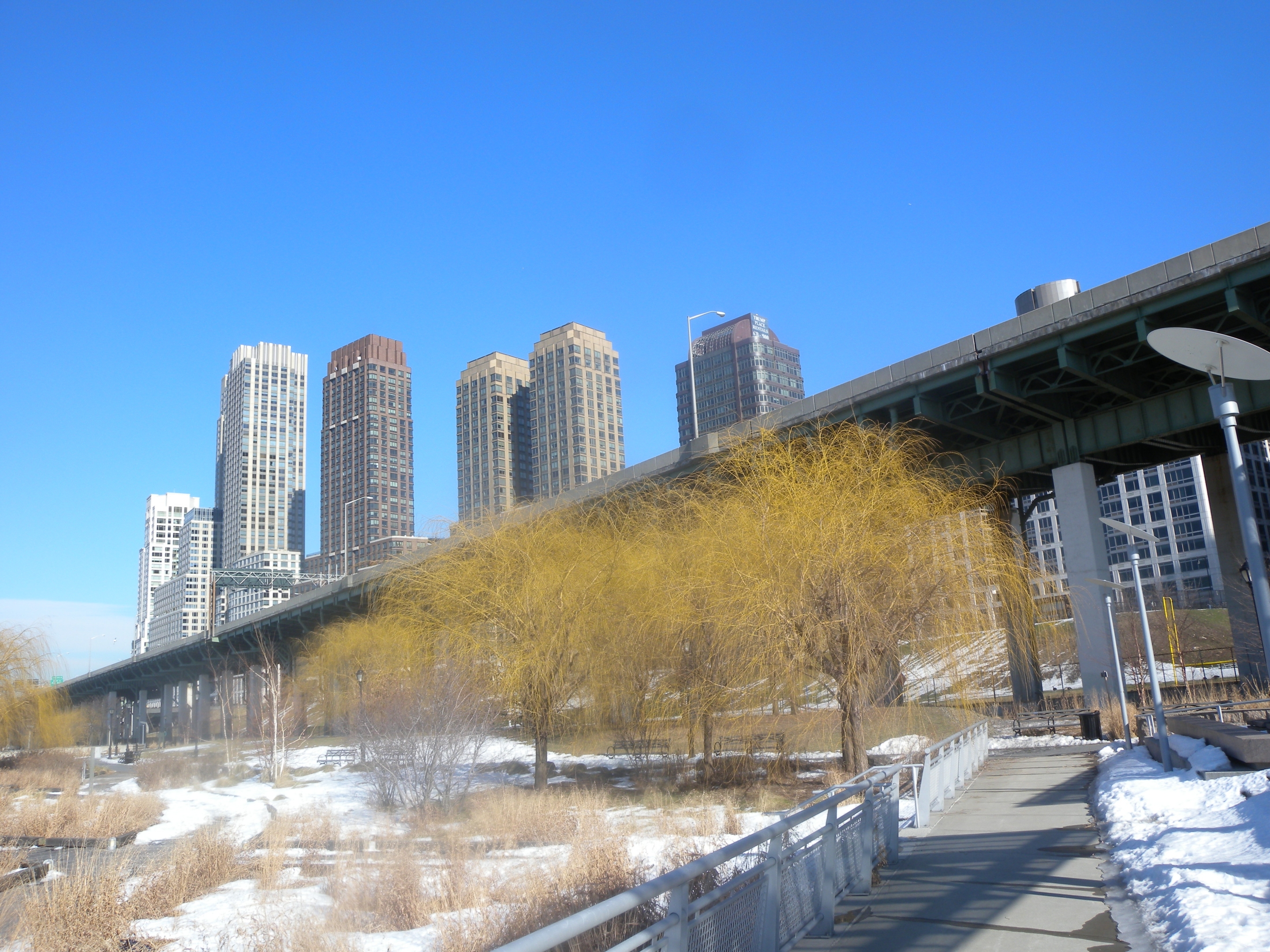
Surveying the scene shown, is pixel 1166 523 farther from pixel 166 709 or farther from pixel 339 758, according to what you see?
pixel 166 709

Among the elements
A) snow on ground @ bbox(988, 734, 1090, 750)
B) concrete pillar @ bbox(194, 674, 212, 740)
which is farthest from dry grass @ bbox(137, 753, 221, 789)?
concrete pillar @ bbox(194, 674, 212, 740)

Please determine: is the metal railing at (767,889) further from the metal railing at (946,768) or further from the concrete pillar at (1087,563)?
the concrete pillar at (1087,563)

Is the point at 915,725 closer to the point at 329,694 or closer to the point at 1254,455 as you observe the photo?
the point at 329,694

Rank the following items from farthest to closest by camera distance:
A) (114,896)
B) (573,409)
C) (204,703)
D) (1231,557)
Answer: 1. (573,409)
2. (204,703)
3. (1231,557)
4. (114,896)

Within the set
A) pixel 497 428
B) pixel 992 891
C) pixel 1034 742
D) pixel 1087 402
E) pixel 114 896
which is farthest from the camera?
pixel 497 428

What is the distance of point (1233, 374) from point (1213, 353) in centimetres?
32

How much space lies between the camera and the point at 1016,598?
17766 millimetres

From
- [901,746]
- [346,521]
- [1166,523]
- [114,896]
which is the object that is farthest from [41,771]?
[1166,523]

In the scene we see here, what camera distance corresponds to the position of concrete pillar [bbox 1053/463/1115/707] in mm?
28250

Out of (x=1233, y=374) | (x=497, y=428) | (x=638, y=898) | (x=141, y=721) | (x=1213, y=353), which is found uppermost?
(x=497, y=428)

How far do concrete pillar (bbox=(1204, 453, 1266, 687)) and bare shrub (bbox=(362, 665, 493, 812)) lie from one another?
29099mm

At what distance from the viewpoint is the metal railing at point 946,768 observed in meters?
13.5

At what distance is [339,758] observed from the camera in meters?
43.0

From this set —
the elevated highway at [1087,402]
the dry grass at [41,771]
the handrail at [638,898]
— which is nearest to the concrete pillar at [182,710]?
the dry grass at [41,771]
